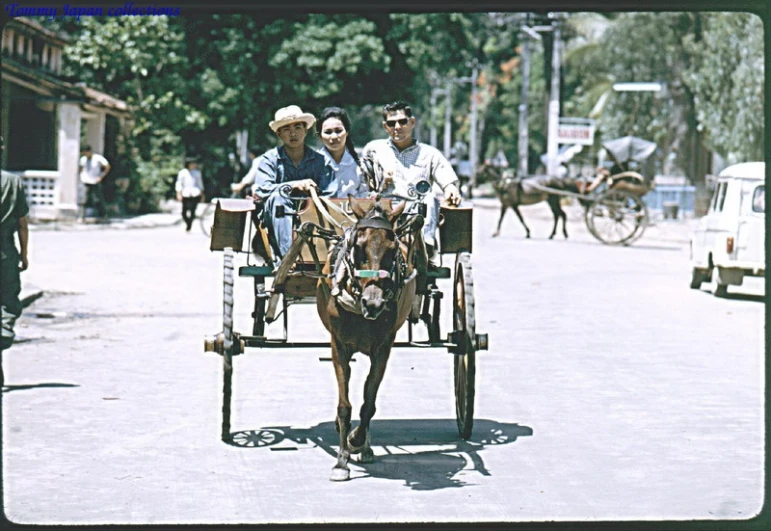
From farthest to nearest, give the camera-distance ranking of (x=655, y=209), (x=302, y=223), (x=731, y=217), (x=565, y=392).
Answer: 1. (x=655, y=209)
2. (x=731, y=217)
3. (x=565, y=392)
4. (x=302, y=223)

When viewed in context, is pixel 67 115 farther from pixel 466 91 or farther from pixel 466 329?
pixel 466 91

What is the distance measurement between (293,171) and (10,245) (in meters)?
3.04

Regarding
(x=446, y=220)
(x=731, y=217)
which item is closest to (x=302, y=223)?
(x=446, y=220)

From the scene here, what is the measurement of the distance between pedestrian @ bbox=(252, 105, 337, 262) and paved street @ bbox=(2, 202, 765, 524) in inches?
53.5

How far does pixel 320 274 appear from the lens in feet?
26.5

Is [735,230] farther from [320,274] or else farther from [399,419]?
[320,274]

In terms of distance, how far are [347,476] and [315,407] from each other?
2.66 meters

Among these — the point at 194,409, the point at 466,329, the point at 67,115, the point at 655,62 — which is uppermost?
the point at 655,62

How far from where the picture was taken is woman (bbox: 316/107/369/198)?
8.91 meters

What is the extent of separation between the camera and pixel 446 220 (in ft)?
29.9

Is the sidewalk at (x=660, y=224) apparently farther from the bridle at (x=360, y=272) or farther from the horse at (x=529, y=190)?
the bridle at (x=360, y=272)

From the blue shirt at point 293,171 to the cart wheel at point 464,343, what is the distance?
98 cm

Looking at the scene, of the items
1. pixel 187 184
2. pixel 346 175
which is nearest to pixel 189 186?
pixel 187 184

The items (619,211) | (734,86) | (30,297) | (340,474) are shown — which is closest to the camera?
(340,474)
